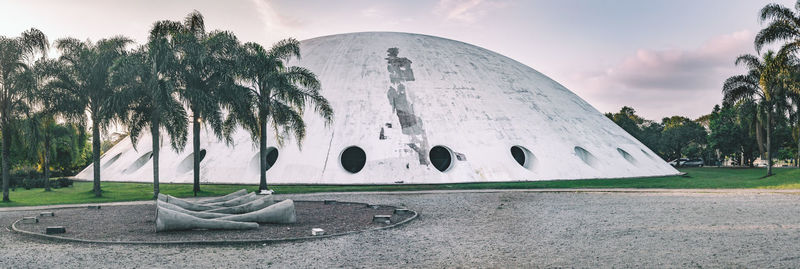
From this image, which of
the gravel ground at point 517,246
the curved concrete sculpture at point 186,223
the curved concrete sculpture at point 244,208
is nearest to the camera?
the gravel ground at point 517,246

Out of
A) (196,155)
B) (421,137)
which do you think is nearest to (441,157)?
(421,137)

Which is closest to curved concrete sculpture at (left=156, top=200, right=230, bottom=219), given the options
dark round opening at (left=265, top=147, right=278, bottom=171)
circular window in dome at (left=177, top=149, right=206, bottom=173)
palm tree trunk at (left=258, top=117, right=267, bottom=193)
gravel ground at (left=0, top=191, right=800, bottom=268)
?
gravel ground at (left=0, top=191, right=800, bottom=268)

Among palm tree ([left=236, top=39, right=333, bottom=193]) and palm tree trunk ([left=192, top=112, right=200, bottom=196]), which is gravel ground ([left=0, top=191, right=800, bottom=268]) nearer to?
palm tree trunk ([left=192, top=112, right=200, bottom=196])

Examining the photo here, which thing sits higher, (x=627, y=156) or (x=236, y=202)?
(x=627, y=156)

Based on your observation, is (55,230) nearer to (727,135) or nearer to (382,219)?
(382,219)

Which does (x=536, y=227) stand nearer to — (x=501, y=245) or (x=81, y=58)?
(x=501, y=245)

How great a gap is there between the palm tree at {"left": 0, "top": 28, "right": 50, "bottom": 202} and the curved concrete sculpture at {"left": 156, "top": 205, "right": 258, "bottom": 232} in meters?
16.2

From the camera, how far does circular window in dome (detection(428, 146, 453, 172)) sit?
31188mm

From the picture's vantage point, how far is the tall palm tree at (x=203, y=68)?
23.7m

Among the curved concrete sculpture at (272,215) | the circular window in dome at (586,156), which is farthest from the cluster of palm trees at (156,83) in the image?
the circular window in dome at (586,156)

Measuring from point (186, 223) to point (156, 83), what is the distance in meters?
12.9

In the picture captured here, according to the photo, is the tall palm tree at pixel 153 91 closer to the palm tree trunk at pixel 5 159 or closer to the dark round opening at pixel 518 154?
the palm tree trunk at pixel 5 159

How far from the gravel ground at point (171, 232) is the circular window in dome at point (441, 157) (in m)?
13.7

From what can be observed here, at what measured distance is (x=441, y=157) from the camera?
3164 centimetres
